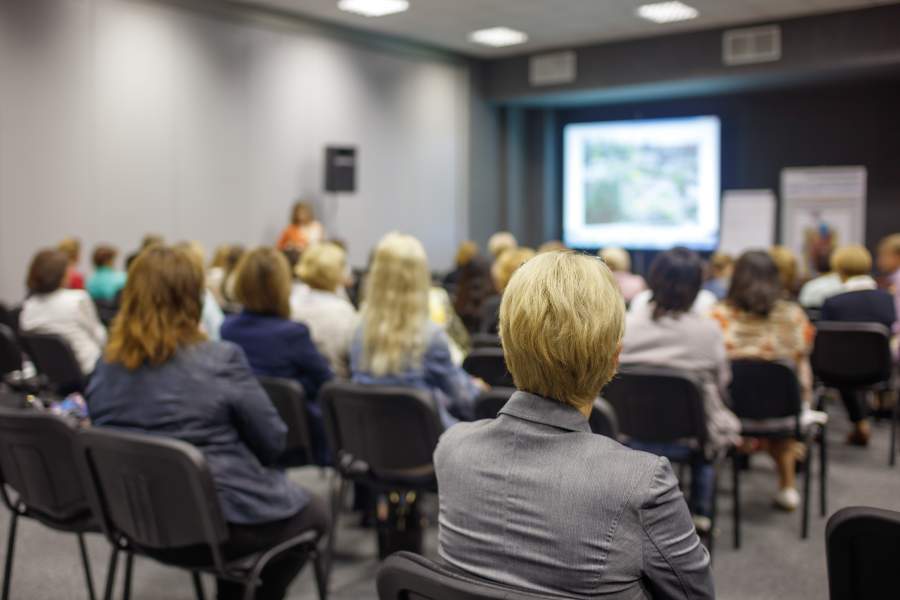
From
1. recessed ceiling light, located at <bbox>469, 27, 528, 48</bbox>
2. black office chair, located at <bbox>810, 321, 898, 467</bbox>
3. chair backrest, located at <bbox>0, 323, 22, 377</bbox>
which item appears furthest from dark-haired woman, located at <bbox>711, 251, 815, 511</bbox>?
recessed ceiling light, located at <bbox>469, 27, 528, 48</bbox>

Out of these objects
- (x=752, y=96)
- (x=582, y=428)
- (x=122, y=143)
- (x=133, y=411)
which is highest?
(x=752, y=96)

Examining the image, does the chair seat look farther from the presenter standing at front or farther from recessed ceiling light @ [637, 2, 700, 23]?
recessed ceiling light @ [637, 2, 700, 23]

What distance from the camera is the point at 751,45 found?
9.83 meters

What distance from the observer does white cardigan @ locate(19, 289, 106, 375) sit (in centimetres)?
495

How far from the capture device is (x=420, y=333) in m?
3.34

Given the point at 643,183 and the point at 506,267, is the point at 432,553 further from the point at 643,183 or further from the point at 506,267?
the point at 643,183

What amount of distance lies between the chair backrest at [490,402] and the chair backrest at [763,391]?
60.1 inches

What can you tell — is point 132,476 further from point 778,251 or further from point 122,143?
point 122,143

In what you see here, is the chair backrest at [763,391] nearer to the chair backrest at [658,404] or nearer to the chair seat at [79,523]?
the chair backrest at [658,404]

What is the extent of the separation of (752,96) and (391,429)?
32.0ft

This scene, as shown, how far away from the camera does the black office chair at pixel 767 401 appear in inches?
153

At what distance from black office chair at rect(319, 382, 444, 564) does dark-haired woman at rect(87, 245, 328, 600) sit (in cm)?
54

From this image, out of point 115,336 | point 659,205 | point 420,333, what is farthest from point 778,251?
point 659,205

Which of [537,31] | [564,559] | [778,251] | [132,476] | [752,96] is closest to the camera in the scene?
[564,559]
